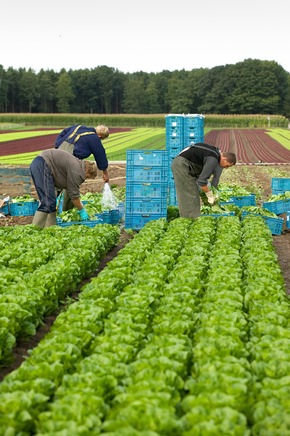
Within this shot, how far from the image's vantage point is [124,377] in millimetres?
4453

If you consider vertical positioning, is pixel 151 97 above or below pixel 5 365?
above

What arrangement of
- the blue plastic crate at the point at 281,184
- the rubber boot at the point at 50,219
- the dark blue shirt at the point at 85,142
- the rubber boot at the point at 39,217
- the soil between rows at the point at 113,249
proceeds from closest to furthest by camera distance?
the soil between rows at the point at 113,249
the rubber boot at the point at 39,217
the rubber boot at the point at 50,219
the dark blue shirt at the point at 85,142
the blue plastic crate at the point at 281,184

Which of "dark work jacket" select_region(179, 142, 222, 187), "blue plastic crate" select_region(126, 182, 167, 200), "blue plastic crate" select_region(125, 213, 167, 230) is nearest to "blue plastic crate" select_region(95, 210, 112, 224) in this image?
"blue plastic crate" select_region(125, 213, 167, 230)

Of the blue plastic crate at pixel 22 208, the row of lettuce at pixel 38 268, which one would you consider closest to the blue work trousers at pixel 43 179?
the row of lettuce at pixel 38 268

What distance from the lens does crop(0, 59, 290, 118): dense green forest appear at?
112 metres

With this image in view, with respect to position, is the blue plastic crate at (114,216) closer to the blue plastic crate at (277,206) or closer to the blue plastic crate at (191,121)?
the blue plastic crate at (191,121)

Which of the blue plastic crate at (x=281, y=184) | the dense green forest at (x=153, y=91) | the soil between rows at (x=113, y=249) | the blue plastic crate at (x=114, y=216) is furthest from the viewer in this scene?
the dense green forest at (x=153, y=91)

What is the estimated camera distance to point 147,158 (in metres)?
12.3

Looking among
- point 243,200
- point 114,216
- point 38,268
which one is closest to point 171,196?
point 243,200

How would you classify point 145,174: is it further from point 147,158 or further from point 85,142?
point 85,142

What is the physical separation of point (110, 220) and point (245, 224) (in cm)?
330

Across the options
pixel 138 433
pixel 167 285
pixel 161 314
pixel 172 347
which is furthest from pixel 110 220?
pixel 138 433

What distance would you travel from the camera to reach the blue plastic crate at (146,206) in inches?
484

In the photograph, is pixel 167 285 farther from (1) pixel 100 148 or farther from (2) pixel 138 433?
(1) pixel 100 148
